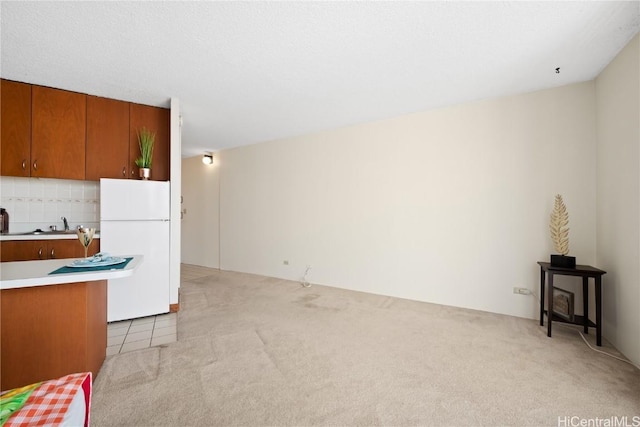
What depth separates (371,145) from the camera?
14.2 feet

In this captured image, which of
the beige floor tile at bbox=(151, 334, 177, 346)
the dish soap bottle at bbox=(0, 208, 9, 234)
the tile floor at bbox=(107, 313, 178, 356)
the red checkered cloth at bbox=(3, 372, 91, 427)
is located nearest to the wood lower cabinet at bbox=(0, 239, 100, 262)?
the dish soap bottle at bbox=(0, 208, 9, 234)

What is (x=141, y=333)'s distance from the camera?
2.83 meters

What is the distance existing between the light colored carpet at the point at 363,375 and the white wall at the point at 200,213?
10.3ft

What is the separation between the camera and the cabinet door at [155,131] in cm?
361

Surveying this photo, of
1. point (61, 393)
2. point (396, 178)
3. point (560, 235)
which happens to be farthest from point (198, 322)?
point (560, 235)

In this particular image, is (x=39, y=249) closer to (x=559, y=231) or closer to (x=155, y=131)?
(x=155, y=131)

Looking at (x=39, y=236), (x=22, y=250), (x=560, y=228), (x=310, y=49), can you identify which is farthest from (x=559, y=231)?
(x=22, y=250)

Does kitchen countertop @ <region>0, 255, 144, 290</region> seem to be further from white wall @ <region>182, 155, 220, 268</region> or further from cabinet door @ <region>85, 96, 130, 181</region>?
white wall @ <region>182, 155, 220, 268</region>

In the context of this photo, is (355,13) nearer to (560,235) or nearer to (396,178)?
(396,178)

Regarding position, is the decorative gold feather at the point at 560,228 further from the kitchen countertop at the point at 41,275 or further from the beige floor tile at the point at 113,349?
the beige floor tile at the point at 113,349

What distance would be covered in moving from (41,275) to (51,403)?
0.94 m

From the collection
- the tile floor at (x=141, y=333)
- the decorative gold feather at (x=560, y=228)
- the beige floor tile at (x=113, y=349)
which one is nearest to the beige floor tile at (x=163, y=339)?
the tile floor at (x=141, y=333)

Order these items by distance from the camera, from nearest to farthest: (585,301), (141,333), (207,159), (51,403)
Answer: (51,403) < (585,301) < (141,333) < (207,159)

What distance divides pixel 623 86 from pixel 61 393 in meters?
3.92
